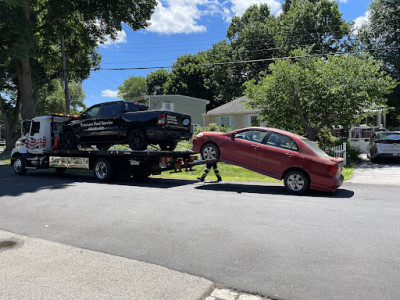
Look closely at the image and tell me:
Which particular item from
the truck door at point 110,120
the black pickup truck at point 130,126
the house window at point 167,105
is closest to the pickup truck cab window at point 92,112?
the black pickup truck at point 130,126

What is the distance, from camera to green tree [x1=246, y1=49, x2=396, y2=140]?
15.0m

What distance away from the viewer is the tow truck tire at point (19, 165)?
43.7 ft

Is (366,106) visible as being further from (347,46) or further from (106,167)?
(347,46)

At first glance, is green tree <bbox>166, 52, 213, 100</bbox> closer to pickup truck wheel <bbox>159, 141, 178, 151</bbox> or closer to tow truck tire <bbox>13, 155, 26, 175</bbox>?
tow truck tire <bbox>13, 155, 26, 175</bbox>

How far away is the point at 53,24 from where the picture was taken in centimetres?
2277

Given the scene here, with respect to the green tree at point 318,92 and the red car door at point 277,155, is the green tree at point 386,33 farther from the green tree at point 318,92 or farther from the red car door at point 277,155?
the red car door at point 277,155

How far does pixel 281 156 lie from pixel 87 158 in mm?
6882

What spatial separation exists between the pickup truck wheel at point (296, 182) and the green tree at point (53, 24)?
17461 mm

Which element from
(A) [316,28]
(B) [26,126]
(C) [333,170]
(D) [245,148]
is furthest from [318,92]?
(A) [316,28]

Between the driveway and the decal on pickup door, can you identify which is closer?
the driveway

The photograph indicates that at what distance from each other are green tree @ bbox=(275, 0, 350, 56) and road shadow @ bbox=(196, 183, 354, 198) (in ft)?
98.3

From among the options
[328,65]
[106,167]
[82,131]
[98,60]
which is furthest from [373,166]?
[98,60]

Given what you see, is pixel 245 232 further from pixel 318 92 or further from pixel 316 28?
pixel 316 28

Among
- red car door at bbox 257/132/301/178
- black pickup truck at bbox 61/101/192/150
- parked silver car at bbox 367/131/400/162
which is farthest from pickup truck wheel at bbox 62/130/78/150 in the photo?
parked silver car at bbox 367/131/400/162
